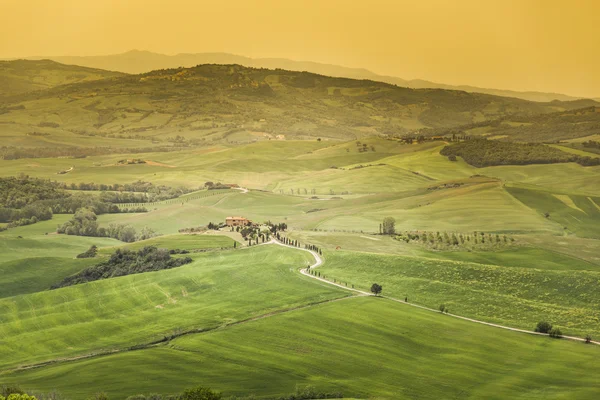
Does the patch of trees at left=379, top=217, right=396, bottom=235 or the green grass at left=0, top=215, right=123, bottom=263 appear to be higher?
the patch of trees at left=379, top=217, right=396, bottom=235

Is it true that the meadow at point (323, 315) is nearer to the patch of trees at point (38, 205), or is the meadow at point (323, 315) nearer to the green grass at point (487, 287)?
the green grass at point (487, 287)

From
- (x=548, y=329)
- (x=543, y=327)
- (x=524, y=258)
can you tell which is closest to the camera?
(x=548, y=329)

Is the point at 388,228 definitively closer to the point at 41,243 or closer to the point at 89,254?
the point at 89,254

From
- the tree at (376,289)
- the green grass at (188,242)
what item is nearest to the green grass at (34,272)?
the green grass at (188,242)

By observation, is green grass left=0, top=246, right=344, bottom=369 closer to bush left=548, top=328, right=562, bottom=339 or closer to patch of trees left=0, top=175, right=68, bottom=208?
bush left=548, top=328, right=562, bottom=339

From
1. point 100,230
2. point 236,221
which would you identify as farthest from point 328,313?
point 100,230

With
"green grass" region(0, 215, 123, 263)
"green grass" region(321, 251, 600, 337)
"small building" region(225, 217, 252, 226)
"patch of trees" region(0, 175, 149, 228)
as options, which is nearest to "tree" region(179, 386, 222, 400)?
"green grass" region(321, 251, 600, 337)
